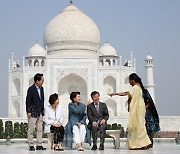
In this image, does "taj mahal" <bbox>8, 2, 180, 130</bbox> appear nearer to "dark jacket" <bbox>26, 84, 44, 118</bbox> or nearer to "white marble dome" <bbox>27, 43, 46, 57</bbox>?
"white marble dome" <bbox>27, 43, 46, 57</bbox>

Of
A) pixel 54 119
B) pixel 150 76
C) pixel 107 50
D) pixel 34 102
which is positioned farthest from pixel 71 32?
pixel 54 119

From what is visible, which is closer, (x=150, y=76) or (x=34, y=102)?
(x=34, y=102)

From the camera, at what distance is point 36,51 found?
33.5m

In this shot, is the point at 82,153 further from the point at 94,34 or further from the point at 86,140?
the point at 94,34

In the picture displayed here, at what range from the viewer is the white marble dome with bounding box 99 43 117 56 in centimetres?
3422

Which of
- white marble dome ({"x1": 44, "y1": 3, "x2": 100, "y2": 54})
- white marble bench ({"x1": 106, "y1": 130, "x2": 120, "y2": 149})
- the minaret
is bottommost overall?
white marble bench ({"x1": 106, "y1": 130, "x2": 120, "y2": 149})

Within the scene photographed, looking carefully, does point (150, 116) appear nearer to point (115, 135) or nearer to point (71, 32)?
point (115, 135)

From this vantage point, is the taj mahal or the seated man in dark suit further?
the taj mahal

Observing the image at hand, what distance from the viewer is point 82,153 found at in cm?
622

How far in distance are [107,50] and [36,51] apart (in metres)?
5.51

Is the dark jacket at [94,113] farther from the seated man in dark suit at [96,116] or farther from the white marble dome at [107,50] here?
the white marble dome at [107,50]

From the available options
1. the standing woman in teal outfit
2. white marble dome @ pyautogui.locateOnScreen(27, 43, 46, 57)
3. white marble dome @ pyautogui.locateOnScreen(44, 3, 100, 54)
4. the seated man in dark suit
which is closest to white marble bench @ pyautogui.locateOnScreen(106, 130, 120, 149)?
the seated man in dark suit

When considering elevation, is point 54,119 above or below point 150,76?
below

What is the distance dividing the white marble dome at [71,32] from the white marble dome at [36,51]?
533mm
